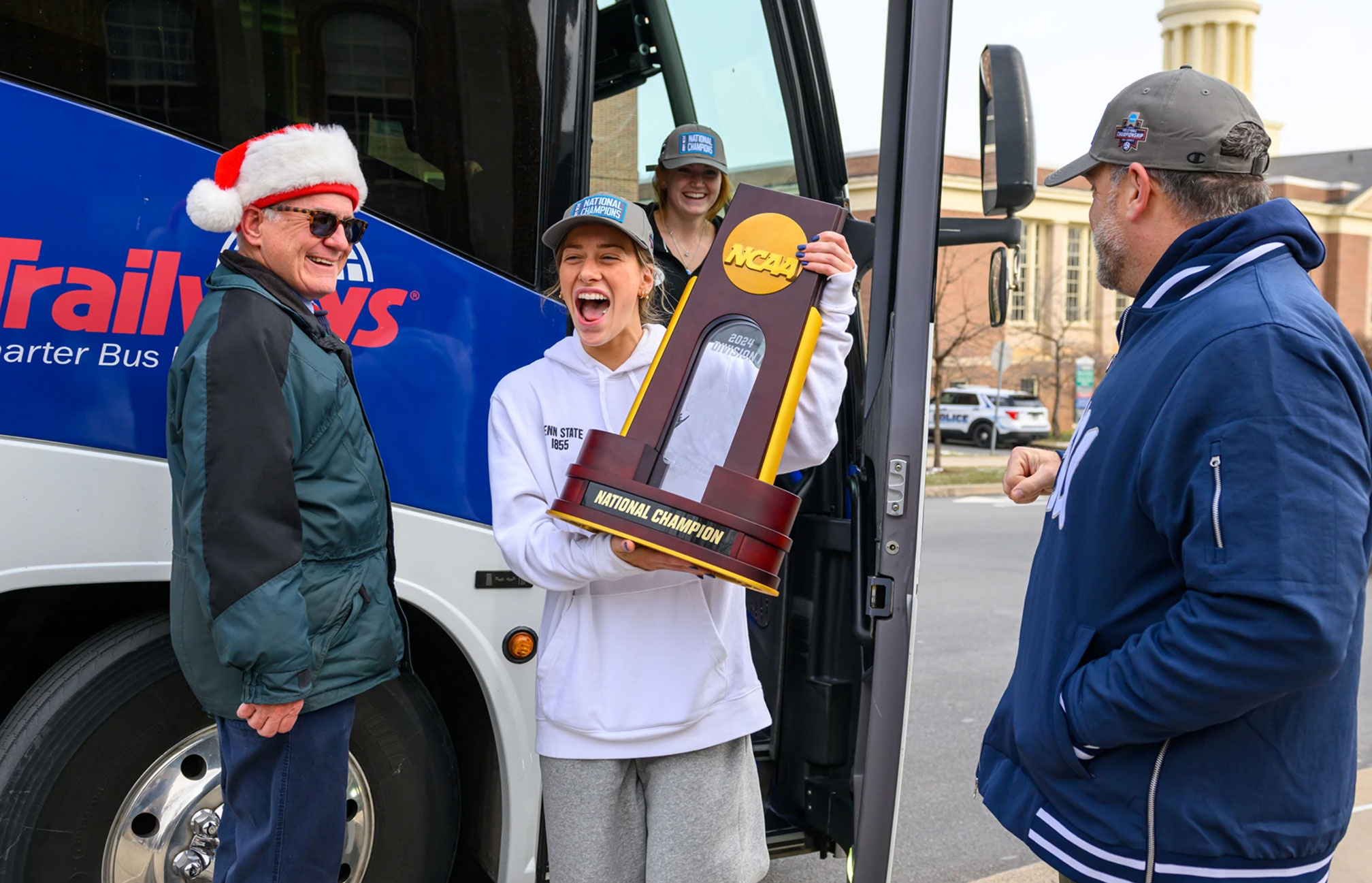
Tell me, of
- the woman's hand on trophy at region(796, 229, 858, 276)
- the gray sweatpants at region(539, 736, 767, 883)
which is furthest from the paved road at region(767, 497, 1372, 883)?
the woman's hand on trophy at region(796, 229, 858, 276)

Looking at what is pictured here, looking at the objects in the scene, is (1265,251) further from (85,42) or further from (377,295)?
(85,42)

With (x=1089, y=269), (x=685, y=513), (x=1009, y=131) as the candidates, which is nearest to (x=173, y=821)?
(x=685, y=513)

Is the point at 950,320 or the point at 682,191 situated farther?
the point at 950,320

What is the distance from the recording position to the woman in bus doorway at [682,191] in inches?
121

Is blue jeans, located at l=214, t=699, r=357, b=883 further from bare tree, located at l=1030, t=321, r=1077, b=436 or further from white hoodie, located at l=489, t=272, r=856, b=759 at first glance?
bare tree, located at l=1030, t=321, r=1077, b=436

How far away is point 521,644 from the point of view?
8.46 feet

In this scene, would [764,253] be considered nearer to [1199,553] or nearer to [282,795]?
[1199,553]

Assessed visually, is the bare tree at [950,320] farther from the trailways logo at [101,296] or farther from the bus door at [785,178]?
the trailways logo at [101,296]

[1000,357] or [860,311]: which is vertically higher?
[860,311]

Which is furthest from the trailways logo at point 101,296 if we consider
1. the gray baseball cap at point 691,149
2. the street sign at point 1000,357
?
the street sign at point 1000,357

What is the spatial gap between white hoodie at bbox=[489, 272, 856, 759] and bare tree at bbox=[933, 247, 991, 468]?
1724 cm

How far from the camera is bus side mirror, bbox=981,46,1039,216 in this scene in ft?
7.00

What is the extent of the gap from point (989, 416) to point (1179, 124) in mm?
28796

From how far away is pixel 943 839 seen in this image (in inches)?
156
